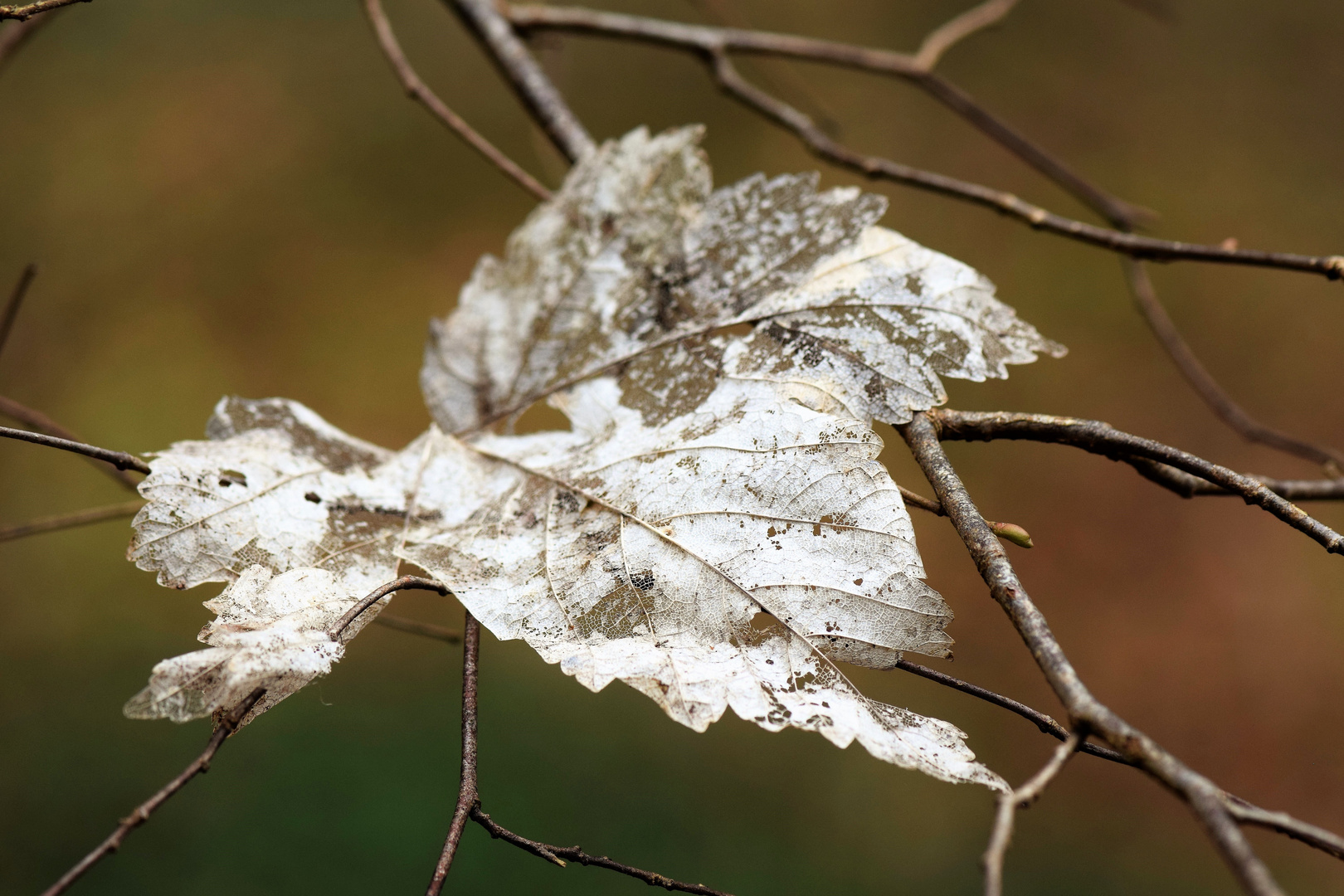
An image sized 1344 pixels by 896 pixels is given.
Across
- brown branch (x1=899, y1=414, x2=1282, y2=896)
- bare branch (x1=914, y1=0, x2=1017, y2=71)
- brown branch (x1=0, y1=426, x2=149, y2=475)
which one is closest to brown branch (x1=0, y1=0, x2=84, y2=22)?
brown branch (x1=0, y1=426, x2=149, y2=475)

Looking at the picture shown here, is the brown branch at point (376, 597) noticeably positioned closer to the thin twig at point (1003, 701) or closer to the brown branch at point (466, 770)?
the brown branch at point (466, 770)

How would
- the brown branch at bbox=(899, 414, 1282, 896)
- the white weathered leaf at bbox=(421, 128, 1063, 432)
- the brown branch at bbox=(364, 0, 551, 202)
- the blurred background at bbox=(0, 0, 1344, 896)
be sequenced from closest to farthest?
the brown branch at bbox=(899, 414, 1282, 896) → the white weathered leaf at bbox=(421, 128, 1063, 432) → the brown branch at bbox=(364, 0, 551, 202) → the blurred background at bbox=(0, 0, 1344, 896)

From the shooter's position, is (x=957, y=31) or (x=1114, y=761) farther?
(x=957, y=31)

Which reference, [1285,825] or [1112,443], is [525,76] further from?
[1285,825]

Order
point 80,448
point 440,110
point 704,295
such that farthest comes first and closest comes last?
point 440,110, point 704,295, point 80,448

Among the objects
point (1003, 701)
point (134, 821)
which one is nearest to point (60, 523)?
point (134, 821)

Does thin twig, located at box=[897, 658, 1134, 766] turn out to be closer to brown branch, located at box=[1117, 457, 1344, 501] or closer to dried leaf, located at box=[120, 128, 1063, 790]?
dried leaf, located at box=[120, 128, 1063, 790]
